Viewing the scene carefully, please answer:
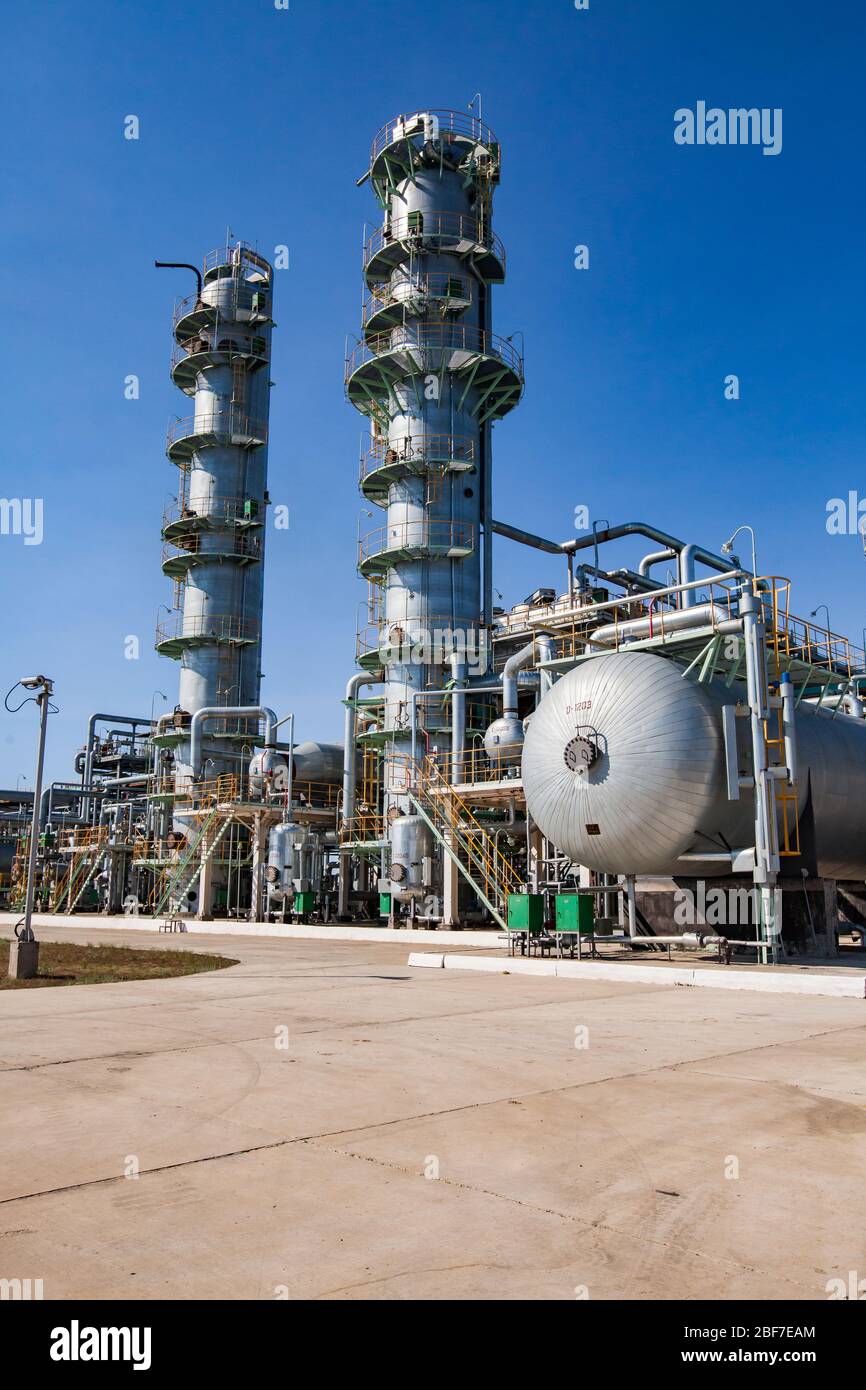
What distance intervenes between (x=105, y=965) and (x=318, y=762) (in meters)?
23.8

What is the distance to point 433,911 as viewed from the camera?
31.3 meters

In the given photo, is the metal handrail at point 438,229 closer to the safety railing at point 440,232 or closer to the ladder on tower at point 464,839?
the safety railing at point 440,232

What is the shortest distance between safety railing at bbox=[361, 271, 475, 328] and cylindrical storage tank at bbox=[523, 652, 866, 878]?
2250 centimetres

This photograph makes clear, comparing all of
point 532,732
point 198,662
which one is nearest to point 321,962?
point 532,732

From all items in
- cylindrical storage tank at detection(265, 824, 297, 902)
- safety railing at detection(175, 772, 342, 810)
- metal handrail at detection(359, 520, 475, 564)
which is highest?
metal handrail at detection(359, 520, 475, 564)

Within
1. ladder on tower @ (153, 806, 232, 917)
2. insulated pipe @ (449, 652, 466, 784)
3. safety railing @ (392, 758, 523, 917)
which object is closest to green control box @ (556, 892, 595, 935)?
safety railing @ (392, 758, 523, 917)

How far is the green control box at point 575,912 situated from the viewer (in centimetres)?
2062

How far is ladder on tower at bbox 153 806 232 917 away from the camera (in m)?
37.7

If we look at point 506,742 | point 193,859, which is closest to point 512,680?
point 506,742

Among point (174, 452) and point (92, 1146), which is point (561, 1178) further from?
point (174, 452)

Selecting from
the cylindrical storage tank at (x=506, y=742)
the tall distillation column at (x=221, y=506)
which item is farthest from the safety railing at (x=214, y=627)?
the cylindrical storage tank at (x=506, y=742)

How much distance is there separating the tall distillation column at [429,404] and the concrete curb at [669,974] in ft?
48.9

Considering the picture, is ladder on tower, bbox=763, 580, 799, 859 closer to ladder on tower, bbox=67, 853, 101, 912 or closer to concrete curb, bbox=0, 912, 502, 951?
concrete curb, bbox=0, 912, 502, 951
